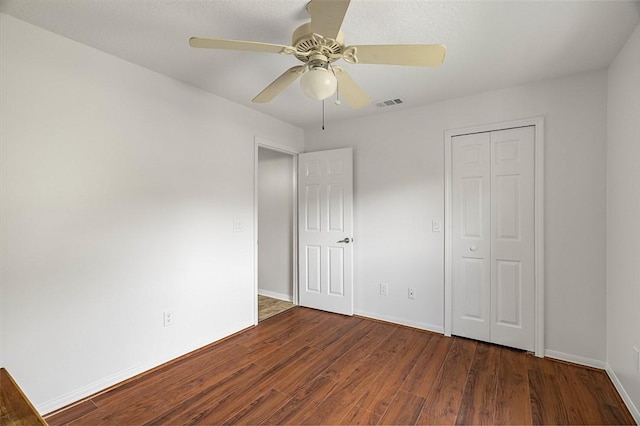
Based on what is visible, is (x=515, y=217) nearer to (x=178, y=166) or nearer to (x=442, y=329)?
(x=442, y=329)

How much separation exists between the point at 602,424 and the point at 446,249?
5.19ft

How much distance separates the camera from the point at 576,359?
2.47m

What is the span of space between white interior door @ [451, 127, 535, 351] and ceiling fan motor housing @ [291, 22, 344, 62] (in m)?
1.92

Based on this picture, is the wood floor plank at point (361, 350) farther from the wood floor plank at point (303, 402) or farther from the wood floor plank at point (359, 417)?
the wood floor plank at point (359, 417)

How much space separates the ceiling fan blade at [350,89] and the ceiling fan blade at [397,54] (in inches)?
5.8

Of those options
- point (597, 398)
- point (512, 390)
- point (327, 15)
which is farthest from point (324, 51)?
point (597, 398)

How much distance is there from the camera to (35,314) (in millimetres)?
1821

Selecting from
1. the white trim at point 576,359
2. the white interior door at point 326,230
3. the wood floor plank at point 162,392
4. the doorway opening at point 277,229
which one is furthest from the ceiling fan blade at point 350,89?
the white trim at point 576,359

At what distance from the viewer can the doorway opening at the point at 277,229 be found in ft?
13.6

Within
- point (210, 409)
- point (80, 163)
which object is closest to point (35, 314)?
point (80, 163)

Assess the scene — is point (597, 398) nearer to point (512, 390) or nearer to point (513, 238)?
point (512, 390)

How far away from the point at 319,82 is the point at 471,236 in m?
2.20

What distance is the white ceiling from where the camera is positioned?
1661 millimetres

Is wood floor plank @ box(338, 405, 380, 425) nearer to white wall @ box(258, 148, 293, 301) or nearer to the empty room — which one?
the empty room
